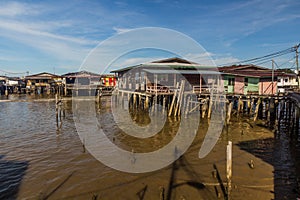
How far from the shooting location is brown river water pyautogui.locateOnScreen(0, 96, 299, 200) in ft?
27.5

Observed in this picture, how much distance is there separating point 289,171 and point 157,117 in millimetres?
14878

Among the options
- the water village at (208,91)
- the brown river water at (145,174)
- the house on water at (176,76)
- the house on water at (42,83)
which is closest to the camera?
the brown river water at (145,174)

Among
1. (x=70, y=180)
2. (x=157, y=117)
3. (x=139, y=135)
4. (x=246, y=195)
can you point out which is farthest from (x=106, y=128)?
(x=246, y=195)

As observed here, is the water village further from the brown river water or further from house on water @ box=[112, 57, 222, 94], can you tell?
the brown river water

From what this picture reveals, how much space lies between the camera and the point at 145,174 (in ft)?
32.8

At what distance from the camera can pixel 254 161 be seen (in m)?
11.3

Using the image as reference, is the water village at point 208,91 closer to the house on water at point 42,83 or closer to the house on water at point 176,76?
the house on water at point 176,76

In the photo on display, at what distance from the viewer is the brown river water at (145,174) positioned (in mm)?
8375

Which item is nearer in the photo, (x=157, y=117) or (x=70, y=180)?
(x=70, y=180)

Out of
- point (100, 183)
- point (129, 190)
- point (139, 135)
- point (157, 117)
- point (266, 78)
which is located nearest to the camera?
point (129, 190)

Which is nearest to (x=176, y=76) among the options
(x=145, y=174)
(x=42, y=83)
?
(x=145, y=174)

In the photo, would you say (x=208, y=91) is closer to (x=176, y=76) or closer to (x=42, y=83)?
(x=176, y=76)

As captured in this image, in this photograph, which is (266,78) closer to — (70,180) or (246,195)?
(246,195)

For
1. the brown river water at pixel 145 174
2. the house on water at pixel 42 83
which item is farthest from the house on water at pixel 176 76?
the house on water at pixel 42 83
